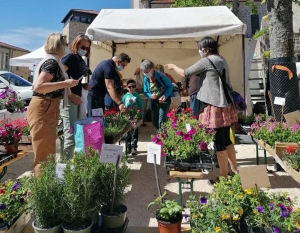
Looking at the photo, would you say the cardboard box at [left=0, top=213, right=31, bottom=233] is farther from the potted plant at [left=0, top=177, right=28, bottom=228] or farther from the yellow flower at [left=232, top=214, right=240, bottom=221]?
the yellow flower at [left=232, top=214, right=240, bottom=221]

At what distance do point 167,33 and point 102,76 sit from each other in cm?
211

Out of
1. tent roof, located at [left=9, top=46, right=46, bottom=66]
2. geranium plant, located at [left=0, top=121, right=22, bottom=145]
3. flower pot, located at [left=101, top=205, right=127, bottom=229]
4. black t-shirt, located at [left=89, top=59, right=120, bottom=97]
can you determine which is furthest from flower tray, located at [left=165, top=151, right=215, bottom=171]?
tent roof, located at [left=9, top=46, right=46, bottom=66]

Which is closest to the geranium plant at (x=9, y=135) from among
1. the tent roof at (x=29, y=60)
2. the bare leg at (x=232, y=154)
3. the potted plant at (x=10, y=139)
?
the potted plant at (x=10, y=139)

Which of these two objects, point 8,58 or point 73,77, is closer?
point 73,77

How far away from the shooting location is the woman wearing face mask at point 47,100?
2.49 m

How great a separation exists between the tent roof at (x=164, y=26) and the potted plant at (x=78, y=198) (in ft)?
12.7

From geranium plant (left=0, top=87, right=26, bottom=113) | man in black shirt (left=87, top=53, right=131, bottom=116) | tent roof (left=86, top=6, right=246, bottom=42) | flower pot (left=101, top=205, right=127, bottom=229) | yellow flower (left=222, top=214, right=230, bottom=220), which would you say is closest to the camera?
yellow flower (left=222, top=214, right=230, bottom=220)

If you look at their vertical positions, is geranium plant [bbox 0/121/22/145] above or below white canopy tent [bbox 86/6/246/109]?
below

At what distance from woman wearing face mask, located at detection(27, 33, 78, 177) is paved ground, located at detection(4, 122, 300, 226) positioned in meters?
1.08

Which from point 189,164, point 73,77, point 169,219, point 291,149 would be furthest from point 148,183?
point 169,219

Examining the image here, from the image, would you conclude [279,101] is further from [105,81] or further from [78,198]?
[78,198]

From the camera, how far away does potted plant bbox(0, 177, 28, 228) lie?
1.70 m

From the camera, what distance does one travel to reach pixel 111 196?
1.89 m

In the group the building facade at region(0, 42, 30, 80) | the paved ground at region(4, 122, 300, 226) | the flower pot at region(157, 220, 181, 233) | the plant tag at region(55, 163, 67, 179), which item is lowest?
the paved ground at region(4, 122, 300, 226)
